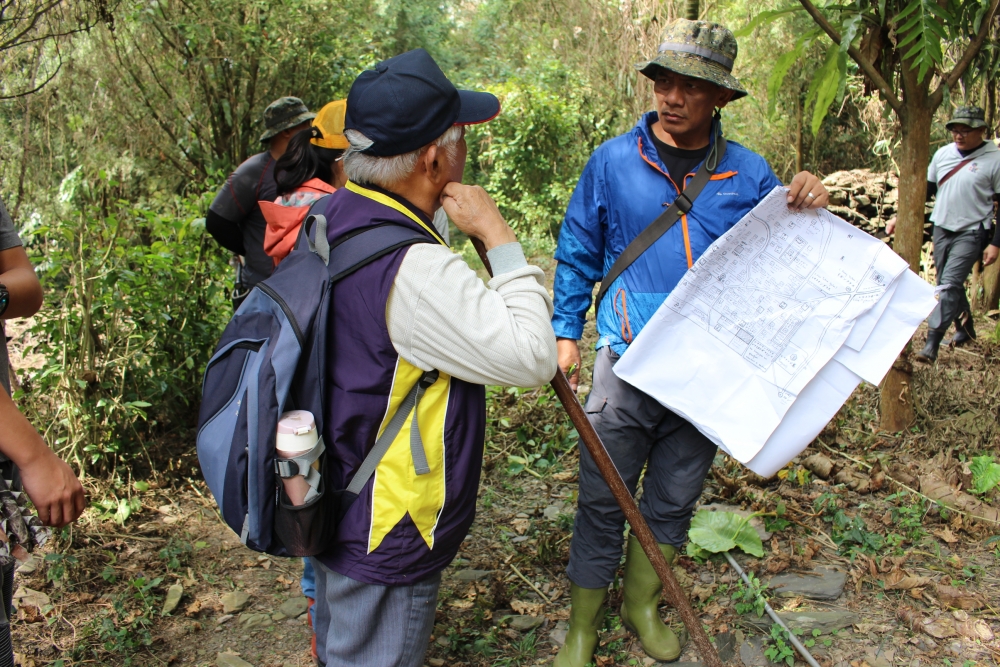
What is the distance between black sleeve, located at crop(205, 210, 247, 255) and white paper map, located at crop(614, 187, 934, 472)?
2378 mm

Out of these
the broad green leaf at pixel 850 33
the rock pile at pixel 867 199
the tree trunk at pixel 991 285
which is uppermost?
the broad green leaf at pixel 850 33

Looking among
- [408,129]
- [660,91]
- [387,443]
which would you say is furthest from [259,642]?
[660,91]

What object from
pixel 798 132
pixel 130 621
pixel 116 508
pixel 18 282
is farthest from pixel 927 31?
pixel 798 132

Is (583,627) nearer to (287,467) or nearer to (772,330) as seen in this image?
(772,330)

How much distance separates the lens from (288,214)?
2805 mm

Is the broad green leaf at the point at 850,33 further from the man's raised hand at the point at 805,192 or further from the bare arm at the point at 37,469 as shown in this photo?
the bare arm at the point at 37,469

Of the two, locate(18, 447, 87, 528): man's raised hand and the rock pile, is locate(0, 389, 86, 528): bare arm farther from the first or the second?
the rock pile

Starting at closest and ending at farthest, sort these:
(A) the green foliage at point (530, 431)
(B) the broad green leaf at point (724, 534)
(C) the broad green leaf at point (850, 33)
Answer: (C) the broad green leaf at point (850, 33) → (B) the broad green leaf at point (724, 534) → (A) the green foliage at point (530, 431)

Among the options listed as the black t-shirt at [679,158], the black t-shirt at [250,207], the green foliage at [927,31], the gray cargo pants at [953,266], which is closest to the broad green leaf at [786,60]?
the green foliage at [927,31]

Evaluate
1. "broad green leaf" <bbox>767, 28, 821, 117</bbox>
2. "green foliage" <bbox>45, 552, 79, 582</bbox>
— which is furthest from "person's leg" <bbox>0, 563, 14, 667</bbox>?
"broad green leaf" <bbox>767, 28, 821, 117</bbox>

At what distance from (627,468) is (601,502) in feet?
0.49

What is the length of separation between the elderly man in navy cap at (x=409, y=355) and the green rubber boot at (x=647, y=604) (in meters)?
1.12

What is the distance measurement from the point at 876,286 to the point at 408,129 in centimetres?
160

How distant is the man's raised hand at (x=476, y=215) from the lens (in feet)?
5.70
